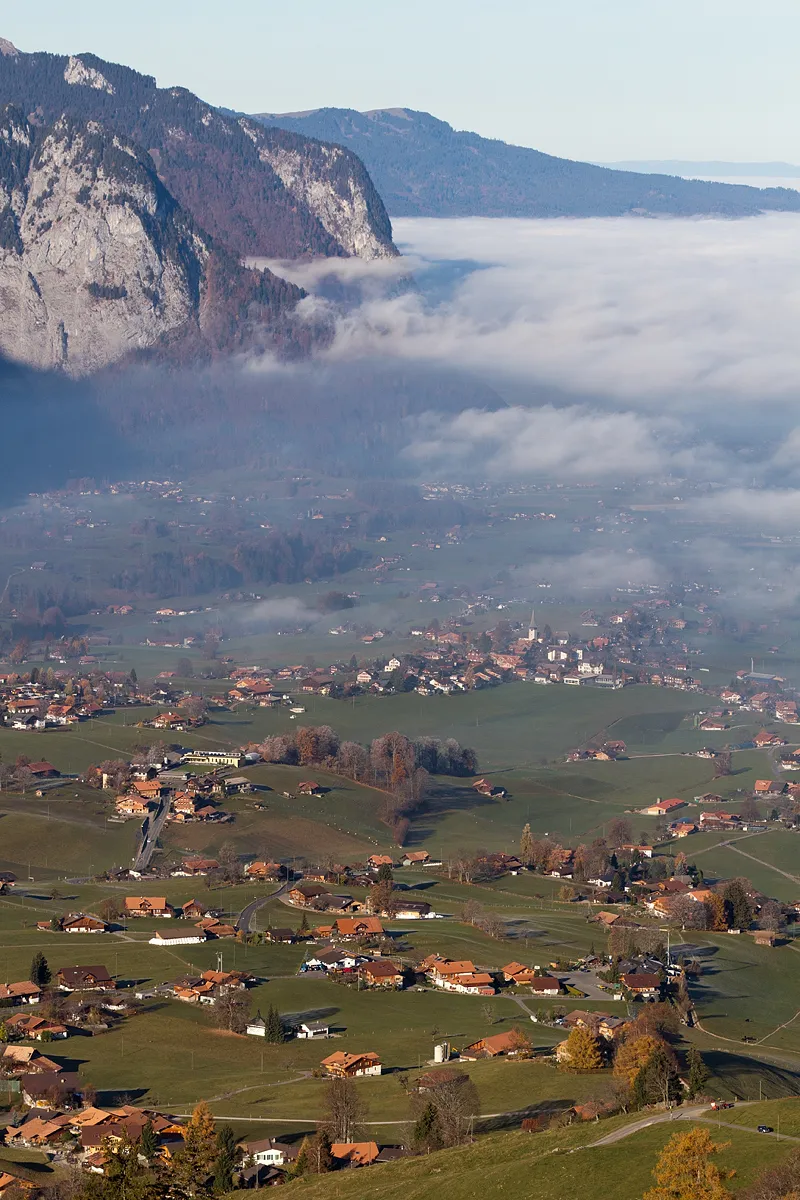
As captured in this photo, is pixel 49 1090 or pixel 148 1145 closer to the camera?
pixel 148 1145

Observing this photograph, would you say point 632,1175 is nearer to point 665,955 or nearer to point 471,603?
point 665,955

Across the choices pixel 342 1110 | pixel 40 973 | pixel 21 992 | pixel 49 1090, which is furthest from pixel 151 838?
pixel 342 1110

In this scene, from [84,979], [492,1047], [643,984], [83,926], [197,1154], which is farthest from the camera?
[83,926]

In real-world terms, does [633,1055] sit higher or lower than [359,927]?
higher

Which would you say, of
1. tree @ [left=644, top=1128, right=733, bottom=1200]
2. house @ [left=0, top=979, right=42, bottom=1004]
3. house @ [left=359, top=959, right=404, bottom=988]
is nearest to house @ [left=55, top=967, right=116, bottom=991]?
house @ [left=0, top=979, right=42, bottom=1004]

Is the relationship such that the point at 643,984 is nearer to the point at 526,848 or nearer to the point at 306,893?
the point at 306,893

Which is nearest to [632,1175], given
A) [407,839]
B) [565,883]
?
[565,883]

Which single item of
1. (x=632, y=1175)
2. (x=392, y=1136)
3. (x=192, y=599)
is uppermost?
(x=632, y=1175)
